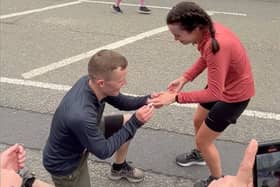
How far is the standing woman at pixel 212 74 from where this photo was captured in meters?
3.40

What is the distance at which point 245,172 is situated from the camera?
1633 mm

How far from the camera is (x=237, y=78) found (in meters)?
3.64

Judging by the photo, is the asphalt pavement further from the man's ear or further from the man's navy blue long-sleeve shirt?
the man's ear

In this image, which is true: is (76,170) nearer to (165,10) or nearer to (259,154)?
(259,154)

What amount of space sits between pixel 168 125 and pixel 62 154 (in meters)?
1.87

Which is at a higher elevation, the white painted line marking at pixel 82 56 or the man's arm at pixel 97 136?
the man's arm at pixel 97 136

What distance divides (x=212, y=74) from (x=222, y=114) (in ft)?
1.29

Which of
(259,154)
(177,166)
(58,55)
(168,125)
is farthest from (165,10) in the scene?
(259,154)

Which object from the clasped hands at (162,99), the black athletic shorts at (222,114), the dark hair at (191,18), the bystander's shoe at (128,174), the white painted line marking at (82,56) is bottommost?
the white painted line marking at (82,56)

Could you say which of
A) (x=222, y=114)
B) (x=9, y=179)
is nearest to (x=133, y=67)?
(x=222, y=114)

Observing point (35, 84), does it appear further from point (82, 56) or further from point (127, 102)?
point (127, 102)

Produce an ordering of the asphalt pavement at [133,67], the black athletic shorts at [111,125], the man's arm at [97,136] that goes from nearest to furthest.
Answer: the man's arm at [97,136] → the black athletic shorts at [111,125] → the asphalt pavement at [133,67]

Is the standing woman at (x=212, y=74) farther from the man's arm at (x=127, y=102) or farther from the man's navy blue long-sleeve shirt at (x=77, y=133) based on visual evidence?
the man's navy blue long-sleeve shirt at (x=77, y=133)

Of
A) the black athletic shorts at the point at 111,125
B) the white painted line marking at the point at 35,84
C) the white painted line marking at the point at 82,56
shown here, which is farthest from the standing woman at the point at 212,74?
the white painted line marking at the point at 82,56
